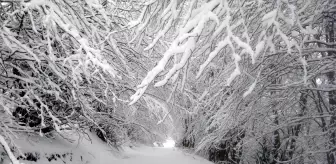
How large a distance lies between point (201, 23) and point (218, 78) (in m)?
2.41

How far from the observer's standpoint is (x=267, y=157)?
600 inches

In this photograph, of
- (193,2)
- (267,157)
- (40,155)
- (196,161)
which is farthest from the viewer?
(267,157)

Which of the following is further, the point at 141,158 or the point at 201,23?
the point at 141,158

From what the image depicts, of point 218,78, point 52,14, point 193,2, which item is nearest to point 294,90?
point 218,78

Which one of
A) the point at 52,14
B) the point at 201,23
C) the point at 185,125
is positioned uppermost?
the point at 185,125

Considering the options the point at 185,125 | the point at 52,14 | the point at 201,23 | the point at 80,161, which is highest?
the point at 185,125

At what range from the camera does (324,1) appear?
13.6 ft

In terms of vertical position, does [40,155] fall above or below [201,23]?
below

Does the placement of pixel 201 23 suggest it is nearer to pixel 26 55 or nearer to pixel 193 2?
pixel 193 2

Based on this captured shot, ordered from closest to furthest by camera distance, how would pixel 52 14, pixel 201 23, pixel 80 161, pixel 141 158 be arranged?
1. pixel 201 23
2. pixel 52 14
3. pixel 80 161
4. pixel 141 158

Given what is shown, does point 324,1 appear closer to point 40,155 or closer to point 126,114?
point 126,114

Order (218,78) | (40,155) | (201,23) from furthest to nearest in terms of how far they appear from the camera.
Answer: (40,155)
(218,78)
(201,23)

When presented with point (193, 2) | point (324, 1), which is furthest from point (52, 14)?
point (324, 1)

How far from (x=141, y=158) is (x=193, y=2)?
28.3ft
